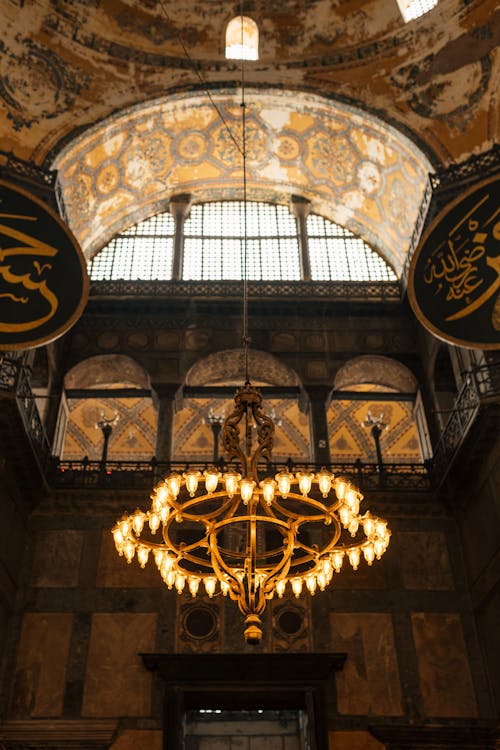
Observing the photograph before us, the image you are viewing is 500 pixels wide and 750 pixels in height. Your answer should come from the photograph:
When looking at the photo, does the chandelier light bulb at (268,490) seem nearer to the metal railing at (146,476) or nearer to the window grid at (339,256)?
the metal railing at (146,476)

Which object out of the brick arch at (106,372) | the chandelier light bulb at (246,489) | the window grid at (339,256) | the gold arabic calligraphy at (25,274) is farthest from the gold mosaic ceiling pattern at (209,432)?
the chandelier light bulb at (246,489)

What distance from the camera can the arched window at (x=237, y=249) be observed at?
11.7 meters

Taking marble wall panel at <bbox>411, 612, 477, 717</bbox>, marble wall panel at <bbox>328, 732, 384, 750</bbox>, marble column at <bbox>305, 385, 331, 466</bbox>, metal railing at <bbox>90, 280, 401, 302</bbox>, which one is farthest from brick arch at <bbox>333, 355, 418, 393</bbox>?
marble wall panel at <bbox>328, 732, 384, 750</bbox>

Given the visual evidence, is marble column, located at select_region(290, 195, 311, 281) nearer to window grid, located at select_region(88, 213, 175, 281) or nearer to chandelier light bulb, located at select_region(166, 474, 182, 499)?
window grid, located at select_region(88, 213, 175, 281)

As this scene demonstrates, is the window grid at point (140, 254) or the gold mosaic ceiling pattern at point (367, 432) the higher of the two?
the window grid at point (140, 254)

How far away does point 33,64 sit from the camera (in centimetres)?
1025

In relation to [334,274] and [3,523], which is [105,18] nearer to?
[334,274]

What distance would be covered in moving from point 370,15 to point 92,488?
782 centimetres

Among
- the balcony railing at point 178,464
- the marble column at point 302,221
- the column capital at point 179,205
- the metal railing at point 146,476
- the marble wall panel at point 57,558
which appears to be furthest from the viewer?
the column capital at point 179,205

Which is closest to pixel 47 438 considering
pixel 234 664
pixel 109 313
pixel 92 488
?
pixel 92 488

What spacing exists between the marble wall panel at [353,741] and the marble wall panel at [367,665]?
0.22 metres

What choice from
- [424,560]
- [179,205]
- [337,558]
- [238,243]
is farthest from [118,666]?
[179,205]

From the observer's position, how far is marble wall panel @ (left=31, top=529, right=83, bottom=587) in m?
8.45

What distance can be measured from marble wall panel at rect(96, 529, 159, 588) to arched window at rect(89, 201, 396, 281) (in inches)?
178
